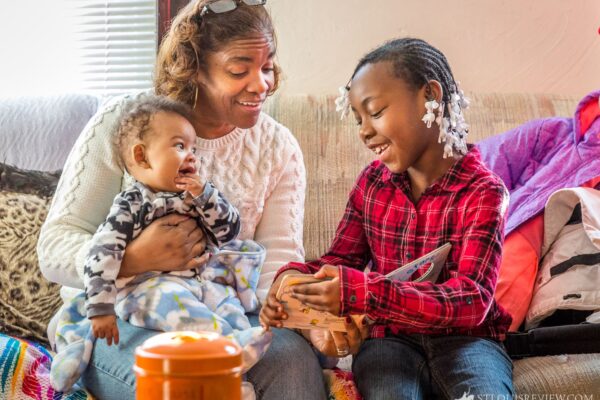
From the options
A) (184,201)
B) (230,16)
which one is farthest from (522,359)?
(230,16)

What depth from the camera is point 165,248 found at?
161 centimetres

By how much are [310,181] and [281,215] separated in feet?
1.27

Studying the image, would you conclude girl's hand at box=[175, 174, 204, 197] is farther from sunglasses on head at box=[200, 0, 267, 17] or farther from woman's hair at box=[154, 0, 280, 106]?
sunglasses on head at box=[200, 0, 267, 17]

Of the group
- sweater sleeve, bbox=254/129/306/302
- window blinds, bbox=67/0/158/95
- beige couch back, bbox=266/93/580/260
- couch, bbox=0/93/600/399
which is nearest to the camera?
sweater sleeve, bbox=254/129/306/302

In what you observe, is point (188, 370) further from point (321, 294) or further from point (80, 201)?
point (80, 201)

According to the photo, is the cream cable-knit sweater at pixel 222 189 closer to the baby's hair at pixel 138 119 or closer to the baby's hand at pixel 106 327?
the baby's hair at pixel 138 119

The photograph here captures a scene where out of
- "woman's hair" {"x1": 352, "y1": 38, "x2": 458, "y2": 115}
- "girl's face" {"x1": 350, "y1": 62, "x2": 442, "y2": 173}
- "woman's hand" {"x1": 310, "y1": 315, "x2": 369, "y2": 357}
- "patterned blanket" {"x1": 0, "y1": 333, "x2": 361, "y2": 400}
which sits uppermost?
"woman's hair" {"x1": 352, "y1": 38, "x2": 458, "y2": 115}

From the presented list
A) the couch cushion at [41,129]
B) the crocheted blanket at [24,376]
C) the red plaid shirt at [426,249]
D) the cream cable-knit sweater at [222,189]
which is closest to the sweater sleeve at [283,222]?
the cream cable-knit sweater at [222,189]

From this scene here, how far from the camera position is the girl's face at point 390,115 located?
5.32ft

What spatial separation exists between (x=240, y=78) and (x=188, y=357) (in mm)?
1265

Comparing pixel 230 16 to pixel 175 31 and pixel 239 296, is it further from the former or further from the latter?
pixel 239 296

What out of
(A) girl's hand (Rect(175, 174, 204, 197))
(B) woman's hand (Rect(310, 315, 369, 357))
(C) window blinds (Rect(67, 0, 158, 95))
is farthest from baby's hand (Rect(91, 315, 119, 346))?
(C) window blinds (Rect(67, 0, 158, 95))

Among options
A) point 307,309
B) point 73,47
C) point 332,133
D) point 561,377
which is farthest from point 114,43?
point 561,377

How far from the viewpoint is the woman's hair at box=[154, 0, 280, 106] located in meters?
1.81
